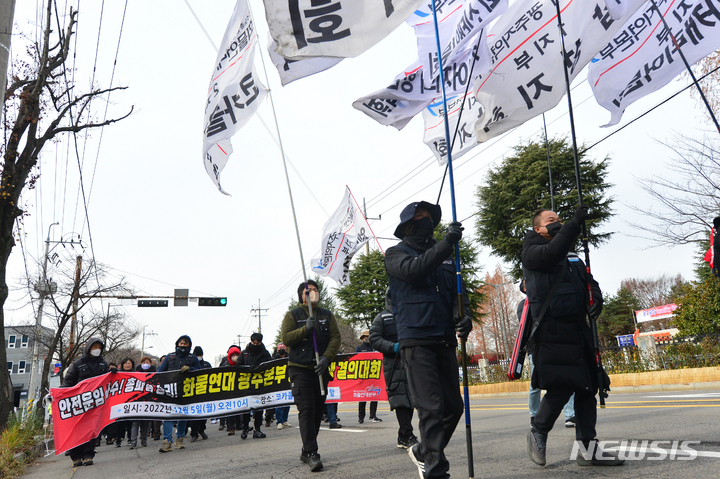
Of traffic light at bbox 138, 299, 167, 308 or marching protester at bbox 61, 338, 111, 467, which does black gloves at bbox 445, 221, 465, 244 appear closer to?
marching protester at bbox 61, 338, 111, 467

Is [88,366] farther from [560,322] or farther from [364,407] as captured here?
[560,322]

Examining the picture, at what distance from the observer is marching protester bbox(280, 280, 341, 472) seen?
536cm

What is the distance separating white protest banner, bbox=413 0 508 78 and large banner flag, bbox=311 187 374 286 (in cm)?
663

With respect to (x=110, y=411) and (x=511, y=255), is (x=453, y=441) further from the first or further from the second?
(x=511, y=255)

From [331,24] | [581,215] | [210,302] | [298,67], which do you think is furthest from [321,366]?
[210,302]

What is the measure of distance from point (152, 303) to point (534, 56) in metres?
30.4

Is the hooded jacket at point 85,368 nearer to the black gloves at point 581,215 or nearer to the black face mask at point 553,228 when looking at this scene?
the black face mask at point 553,228

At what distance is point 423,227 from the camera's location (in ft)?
13.1

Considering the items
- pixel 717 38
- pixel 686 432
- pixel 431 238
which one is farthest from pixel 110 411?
pixel 717 38

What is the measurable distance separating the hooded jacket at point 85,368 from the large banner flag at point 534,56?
23.2ft

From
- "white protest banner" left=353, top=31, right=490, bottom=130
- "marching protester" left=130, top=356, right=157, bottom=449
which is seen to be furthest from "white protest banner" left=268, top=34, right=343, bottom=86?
"marching protester" left=130, top=356, right=157, bottom=449

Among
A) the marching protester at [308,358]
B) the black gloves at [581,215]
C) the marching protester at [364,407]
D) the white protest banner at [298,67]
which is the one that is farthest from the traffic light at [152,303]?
the black gloves at [581,215]

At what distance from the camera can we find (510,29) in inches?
273

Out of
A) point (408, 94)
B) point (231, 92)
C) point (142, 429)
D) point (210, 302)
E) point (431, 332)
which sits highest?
point (408, 94)
